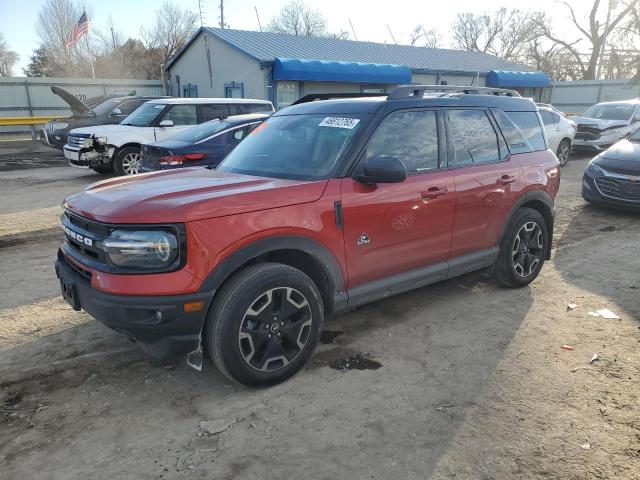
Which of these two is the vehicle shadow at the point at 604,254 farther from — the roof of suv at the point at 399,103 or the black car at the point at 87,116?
the black car at the point at 87,116

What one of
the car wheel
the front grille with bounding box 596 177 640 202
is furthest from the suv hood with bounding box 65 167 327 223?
the car wheel

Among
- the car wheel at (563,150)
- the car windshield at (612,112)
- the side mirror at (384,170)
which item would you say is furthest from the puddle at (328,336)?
the car windshield at (612,112)

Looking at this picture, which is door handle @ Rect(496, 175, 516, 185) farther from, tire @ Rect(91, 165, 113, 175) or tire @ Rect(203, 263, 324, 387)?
tire @ Rect(91, 165, 113, 175)

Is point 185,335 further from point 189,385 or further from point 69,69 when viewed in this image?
point 69,69

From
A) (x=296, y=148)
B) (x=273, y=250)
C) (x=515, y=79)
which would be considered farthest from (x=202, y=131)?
(x=515, y=79)

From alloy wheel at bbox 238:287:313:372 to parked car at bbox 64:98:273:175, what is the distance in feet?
28.0

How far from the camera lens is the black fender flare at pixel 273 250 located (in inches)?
112

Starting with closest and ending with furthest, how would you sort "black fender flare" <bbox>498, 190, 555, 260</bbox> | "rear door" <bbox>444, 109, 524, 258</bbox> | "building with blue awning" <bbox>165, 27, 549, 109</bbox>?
"rear door" <bbox>444, 109, 524, 258</bbox> → "black fender flare" <bbox>498, 190, 555, 260</bbox> → "building with blue awning" <bbox>165, 27, 549, 109</bbox>

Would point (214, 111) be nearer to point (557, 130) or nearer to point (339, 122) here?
point (339, 122)

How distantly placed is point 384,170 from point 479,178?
1.35m

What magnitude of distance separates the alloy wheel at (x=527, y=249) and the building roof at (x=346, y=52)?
55.9 ft

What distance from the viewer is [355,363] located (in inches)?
138

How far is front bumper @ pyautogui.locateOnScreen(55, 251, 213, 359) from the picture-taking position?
2748 mm

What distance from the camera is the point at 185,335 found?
2844mm
